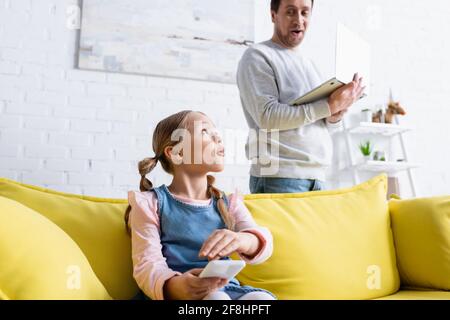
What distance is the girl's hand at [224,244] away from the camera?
95 centimetres

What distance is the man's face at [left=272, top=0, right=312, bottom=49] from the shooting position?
1710 millimetres

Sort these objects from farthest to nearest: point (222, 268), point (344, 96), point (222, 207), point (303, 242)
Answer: point (344, 96)
point (303, 242)
point (222, 207)
point (222, 268)

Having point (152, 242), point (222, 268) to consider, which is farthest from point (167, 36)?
point (222, 268)

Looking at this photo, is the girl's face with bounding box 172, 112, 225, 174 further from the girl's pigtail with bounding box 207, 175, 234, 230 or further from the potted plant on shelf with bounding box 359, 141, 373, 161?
the potted plant on shelf with bounding box 359, 141, 373, 161

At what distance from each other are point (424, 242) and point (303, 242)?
15.5 inches

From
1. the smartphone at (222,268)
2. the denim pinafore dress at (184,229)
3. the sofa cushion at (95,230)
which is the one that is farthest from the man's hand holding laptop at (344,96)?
the smartphone at (222,268)

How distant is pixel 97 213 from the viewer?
1.29 m

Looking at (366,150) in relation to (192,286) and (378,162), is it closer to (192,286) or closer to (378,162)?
(378,162)

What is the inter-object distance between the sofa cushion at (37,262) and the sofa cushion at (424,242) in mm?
915

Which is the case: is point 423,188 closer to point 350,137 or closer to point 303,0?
point 350,137

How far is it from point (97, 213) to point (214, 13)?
6.51ft

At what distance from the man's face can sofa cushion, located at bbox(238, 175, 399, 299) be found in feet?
1.90

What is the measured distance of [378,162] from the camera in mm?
3031
